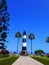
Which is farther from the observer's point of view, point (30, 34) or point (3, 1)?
point (30, 34)

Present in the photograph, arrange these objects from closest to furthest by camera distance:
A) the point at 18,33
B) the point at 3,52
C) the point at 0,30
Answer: the point at 0,30, the point at 3,52, the point at 18,33

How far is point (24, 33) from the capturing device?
144625 mm

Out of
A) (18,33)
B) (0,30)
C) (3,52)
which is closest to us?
(0,30)

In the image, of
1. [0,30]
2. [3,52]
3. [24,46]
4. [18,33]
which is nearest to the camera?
[0,30]

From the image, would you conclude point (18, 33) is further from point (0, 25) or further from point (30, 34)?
Result: point (0, 25)

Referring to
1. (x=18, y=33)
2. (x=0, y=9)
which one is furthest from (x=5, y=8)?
(x=18, y=33)

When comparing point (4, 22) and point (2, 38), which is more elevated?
point (4, 22)

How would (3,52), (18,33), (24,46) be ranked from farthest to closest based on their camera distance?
(18,33) → (24,46) → (3,52)

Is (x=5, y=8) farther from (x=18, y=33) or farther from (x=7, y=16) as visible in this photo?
(x=18, y=33)

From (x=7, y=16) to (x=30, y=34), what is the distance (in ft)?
344

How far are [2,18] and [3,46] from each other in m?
9.04

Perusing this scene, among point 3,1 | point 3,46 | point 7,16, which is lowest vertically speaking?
point 3,46

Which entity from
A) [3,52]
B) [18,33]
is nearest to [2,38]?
[3,52]

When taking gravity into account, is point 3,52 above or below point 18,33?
below
